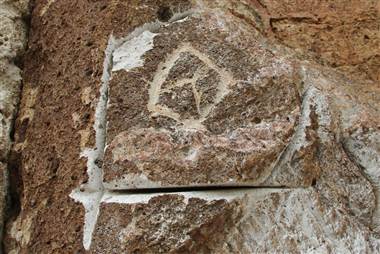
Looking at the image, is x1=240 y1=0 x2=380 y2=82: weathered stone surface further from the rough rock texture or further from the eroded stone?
the rough rock texture

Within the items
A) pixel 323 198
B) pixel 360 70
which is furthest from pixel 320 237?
pixel 360 70

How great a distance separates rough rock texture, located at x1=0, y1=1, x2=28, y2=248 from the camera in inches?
52.2

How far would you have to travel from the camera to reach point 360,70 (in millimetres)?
1321

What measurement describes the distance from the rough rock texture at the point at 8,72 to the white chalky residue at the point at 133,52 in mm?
280

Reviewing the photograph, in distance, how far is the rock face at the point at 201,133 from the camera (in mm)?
1057

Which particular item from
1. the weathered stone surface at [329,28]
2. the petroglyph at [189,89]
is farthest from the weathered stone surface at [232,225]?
the weathered stone surface at [329,28]

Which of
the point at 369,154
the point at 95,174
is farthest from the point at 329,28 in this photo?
the point at 95,174

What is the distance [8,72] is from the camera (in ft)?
4.63

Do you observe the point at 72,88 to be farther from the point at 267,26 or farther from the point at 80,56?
the point at 267,26

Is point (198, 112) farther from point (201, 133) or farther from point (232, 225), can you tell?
point (232, 225)

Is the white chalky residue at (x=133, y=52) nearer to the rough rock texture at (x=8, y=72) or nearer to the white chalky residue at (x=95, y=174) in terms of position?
the white chalky residue at (x=95, y=174)

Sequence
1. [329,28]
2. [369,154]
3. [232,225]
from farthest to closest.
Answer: [329,28] < [369,154] < [232,225]

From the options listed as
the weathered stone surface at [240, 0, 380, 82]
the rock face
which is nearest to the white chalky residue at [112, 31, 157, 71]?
the rock face

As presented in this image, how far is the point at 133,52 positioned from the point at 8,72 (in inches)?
12.9
